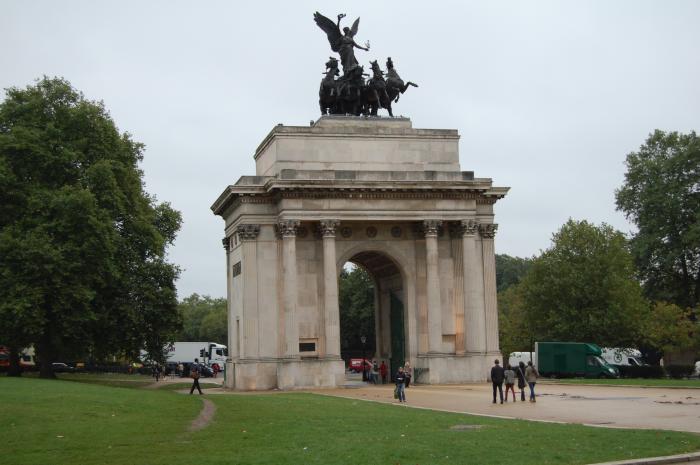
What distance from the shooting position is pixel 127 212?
187 feet

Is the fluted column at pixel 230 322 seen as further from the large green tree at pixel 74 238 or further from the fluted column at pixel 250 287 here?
the large green tree at pixel 74 238

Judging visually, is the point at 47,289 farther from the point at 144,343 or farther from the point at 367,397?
the point at 367,397

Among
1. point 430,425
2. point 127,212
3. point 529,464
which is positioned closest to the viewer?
point 529,464

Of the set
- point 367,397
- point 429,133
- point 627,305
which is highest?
point 429,133

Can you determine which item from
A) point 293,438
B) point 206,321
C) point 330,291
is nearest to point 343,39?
point 330,291

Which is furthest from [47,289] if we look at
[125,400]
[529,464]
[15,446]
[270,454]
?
[529,464]

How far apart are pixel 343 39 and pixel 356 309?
55083 mm

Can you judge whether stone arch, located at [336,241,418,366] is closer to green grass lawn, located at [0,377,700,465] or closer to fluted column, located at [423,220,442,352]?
fluted column, located at [423,220,442,352]

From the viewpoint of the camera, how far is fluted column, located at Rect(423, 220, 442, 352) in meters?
49.3

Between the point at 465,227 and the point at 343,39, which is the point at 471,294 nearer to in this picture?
the point at 465,227

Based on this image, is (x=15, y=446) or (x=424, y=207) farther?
(x=424, y=207)

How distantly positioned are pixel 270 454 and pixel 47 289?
34.4m

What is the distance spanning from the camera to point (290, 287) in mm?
48156

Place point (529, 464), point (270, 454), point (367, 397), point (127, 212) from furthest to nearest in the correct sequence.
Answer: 1. point (127, 212)
2. point (367, 397)
3. point (270, 454)
4. point (529, 464)
